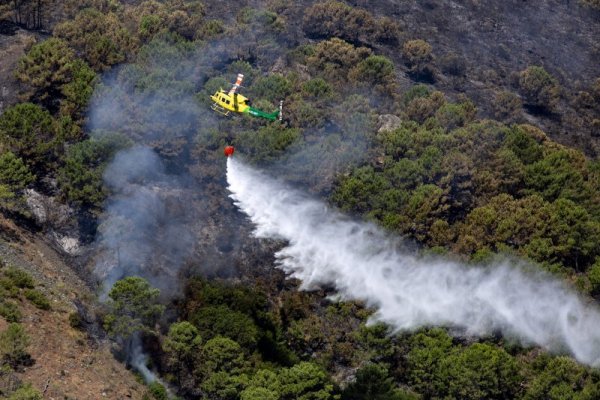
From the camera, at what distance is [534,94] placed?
332ft

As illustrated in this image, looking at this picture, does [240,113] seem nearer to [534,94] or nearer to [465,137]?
[465,137]

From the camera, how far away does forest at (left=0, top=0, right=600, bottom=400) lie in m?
53.0

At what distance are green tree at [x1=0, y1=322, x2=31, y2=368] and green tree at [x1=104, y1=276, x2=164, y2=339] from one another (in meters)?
6.13

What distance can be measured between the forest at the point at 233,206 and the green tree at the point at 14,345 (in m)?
0.08

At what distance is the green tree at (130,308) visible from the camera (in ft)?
171

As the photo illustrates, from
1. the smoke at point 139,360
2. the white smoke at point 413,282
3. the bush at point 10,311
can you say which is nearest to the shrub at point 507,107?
the white smoke at point 413,282

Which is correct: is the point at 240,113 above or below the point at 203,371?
above

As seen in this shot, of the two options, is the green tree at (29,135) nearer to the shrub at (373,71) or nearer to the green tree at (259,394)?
the green tree at (259,394)

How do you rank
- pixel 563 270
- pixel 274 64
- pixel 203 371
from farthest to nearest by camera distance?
pixel 274 64 → pixel 563 270 → pixel 203 371

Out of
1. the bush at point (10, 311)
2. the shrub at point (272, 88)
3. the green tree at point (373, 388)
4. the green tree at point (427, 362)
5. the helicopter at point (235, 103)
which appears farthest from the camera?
the shrub at point (272, 88)

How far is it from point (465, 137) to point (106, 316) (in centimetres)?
3698

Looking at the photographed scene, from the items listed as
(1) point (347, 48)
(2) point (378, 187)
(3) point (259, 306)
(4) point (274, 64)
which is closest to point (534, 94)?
(1) point (347, 48)

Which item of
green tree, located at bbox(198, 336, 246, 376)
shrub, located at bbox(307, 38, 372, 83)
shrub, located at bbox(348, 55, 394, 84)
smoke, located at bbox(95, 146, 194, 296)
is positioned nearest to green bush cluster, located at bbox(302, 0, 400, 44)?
shrub, located at bbox(307, 38, 372, 83)

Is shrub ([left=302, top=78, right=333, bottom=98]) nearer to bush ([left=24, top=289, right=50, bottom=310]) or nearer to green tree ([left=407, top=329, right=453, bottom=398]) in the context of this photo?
green tree ([left=407, top=329, right=453, bottom=398])
